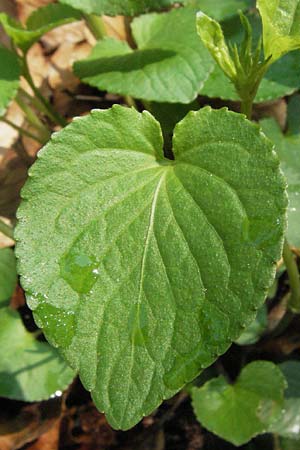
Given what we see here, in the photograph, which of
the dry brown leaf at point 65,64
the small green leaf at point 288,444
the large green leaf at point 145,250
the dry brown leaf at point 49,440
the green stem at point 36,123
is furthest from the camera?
the dry brown leaf at point 65,64

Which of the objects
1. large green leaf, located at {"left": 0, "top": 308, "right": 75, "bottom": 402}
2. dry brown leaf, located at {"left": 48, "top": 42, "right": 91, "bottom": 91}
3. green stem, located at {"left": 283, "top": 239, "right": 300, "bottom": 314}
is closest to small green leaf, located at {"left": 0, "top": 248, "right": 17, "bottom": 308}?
large green leaf, located at {"left": 0, "top": 308, "right": 75, "bottom": 402}

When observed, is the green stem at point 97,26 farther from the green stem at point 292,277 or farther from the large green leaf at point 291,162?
the green stem at point 292,277

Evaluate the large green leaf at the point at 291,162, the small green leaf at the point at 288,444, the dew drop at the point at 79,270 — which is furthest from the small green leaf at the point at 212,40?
the small green leaf at the point at 288,444

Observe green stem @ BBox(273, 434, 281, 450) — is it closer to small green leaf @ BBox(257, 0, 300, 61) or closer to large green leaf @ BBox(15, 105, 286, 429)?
large green leaf @ BBox(15, 105, 286, 429)

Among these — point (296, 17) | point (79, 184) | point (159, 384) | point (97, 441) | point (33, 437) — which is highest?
point (296, 17)

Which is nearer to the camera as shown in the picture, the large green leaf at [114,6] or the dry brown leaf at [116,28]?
A: the large green leaf at [114,6]

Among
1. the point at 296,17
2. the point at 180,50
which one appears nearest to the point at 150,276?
the point at 296,17

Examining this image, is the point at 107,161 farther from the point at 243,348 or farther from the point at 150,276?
the point at 243,348
